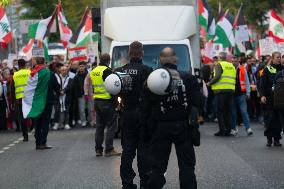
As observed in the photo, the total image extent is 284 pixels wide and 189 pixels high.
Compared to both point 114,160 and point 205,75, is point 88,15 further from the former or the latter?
point 114,160

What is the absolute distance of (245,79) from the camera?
22469mm

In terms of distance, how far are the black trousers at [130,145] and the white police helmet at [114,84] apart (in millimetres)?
377

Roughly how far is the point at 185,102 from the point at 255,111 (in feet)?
60.3

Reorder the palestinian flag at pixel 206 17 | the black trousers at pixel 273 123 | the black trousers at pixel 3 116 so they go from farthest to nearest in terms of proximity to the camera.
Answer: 1. the palestinian flag at pixel 206 17
2. the black trousers at pixel 3 116
3. the black trousers at pixel 273 123

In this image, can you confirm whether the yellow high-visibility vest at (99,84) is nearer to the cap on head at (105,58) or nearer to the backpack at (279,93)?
the cap on head at (105,58)

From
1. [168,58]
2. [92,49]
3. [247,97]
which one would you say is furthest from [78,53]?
[168,58]

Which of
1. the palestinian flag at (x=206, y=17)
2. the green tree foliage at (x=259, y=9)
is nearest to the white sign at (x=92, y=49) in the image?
the palestinian flag at (x=206, y=17)

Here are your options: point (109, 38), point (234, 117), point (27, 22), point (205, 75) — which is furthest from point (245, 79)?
point (27, 22)

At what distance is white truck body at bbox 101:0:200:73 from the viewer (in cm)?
2111

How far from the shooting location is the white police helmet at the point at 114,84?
12457mm

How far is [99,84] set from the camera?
1752 centimetres

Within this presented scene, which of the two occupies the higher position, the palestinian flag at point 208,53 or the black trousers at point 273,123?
the palestinian flag at point 208,53

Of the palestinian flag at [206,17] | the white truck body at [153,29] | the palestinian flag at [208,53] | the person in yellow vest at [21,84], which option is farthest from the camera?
the palestinian flag at [206,17]

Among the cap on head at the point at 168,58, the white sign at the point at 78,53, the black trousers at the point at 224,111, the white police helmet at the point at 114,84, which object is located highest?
the cap on head at the point at 168,58
